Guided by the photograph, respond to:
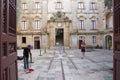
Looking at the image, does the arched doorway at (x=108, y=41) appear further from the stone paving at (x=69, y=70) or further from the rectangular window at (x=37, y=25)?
the stone paving at (x=69, y=70)

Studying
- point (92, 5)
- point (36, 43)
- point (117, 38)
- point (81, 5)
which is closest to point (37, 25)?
point (36, 43)

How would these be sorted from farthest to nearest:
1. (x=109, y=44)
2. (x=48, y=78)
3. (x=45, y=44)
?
(x=45, y=44) → (x=109, y=44) → (x=48, y=78)

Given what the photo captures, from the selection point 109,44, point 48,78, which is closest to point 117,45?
point 48,78

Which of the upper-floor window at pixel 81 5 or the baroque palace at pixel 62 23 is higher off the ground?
the upper-floor window at pixel 81 5

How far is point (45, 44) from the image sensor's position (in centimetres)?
6069

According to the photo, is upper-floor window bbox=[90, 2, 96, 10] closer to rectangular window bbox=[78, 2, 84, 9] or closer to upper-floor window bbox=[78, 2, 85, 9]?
upper-floor window bbox=[78, 2, 85, 9]

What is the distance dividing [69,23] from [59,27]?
2.39 m

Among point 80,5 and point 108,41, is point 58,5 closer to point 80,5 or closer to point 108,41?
point 80,5

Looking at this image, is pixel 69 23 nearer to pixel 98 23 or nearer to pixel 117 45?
pixel 98 23

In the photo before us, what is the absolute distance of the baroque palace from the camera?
200ft

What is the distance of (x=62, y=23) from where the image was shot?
6153 centimetres

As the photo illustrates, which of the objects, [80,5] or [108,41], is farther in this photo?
[80,5]

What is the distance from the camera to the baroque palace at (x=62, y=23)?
200ft

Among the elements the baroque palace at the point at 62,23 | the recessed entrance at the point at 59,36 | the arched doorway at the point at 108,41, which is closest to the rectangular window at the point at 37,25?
the baroque palace at the point at 62,23
